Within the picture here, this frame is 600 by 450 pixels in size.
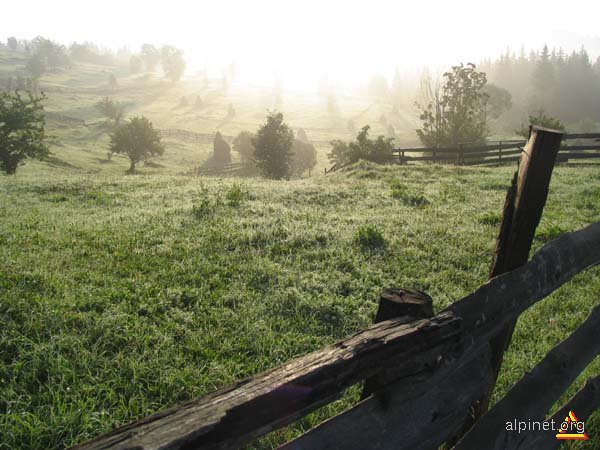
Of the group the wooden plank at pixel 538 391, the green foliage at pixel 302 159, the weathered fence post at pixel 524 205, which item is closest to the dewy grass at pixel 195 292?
the wooden plank at pixel 538 391

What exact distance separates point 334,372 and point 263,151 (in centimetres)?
4105

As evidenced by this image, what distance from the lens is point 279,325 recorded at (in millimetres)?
5453

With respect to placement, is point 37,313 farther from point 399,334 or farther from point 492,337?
point 492,337

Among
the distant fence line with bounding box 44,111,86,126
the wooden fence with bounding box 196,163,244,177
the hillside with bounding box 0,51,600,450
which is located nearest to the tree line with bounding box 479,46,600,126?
the wooden fence with bounding box 196,163,244,177

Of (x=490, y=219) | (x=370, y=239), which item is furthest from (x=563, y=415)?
(x=490, y=219)

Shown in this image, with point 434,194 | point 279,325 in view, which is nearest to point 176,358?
point 279,325

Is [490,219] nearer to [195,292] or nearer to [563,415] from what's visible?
[563,415]

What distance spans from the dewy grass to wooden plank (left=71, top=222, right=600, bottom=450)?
205cm

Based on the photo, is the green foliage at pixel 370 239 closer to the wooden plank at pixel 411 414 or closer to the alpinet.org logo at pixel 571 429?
the alpinet.org logo at pixel 571 429

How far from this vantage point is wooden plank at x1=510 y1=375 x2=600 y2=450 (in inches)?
116

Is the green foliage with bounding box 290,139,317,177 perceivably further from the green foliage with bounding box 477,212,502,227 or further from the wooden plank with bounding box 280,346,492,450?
the wooden plank with bounding box 280,346,492,450

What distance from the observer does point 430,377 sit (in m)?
2.33

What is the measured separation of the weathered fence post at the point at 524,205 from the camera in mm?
2668

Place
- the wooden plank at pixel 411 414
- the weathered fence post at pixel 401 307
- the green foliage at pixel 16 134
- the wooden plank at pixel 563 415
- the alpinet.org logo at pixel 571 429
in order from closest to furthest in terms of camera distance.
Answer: the wooden plank at pixel 411 414 → the weathered fence post at pixel 401 307 → the wooden plank at pixel 563 415 → the alpinet.org logo at pixel 571 429 → the green foliage at pixel 16 134
